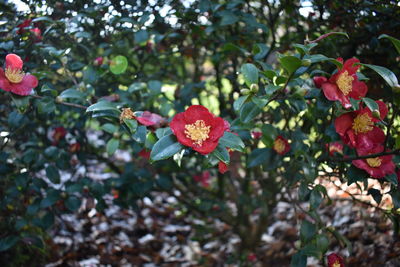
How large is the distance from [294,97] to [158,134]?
33 centimetres

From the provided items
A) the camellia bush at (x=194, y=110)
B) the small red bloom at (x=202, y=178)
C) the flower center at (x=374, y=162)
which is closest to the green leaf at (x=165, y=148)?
the camellia bush at (x=194, y=110)

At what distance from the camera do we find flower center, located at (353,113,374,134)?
35.4 inches

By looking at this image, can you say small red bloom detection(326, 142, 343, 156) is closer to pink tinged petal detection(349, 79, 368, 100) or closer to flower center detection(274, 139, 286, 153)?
flower center detection(274, 139, 286, 153)

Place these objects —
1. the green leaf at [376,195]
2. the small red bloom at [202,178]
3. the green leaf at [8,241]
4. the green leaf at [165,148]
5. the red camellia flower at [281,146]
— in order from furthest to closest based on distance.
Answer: the small red bloom at [202,178], the green leaf at [8,241], the red camellia flower at [281,146], the green leaf at [376,195], the green leaf at [165,148]

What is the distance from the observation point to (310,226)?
108cm

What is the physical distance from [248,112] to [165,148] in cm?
23

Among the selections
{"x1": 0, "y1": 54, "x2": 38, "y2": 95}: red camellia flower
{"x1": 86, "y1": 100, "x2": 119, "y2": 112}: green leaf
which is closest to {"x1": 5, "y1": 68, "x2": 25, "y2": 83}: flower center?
{"x1": 0, "y1": 54, "x2": 38, "y2": 95}: red camellia flower

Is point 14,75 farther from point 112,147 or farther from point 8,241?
point 8,241

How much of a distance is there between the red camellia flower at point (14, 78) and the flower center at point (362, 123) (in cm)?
79

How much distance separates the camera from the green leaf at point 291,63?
2.62 ft

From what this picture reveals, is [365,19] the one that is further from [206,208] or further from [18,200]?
[18,200]

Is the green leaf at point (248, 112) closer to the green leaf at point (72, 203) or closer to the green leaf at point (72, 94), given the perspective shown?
the green leaf at point (72, 94)

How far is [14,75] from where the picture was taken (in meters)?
0.93

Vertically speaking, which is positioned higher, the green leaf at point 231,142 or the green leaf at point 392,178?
the green leaf at point 231,142
